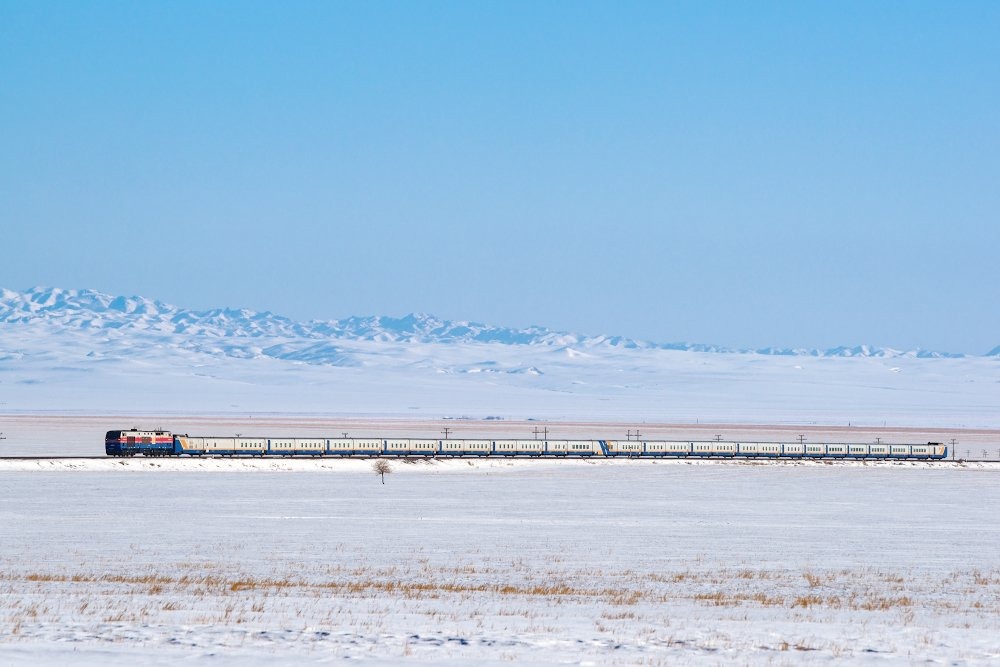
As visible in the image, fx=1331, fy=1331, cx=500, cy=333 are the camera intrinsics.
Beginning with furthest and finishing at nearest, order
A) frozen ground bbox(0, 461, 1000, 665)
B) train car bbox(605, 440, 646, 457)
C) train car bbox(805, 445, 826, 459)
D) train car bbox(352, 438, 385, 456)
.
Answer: train car bbox(805, 445, 826, 459), train car bbox(605, 440, 646, 457), train car bbox(352, 438, 385, 456), frozen ground bbox(0, 461, 1000, 665)

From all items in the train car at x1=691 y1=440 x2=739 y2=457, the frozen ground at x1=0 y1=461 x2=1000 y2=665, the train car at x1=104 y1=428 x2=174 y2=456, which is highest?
the train car at x1=104 y1=428 x2=174 y2=456

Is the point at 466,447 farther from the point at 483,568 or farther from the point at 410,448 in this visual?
the point at 483,568

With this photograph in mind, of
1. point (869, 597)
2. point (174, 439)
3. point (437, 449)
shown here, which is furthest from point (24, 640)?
point (437, 449)

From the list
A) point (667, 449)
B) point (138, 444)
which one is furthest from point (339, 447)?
point (667, 449)

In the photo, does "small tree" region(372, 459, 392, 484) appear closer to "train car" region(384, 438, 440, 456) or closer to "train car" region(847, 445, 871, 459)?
"train car" region(384, 438, 440, 456)

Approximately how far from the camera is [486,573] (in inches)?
1328

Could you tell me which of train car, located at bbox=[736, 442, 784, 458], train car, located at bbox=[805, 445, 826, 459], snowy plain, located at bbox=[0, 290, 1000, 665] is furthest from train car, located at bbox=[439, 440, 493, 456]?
train car, located at bbox=[805, 445, 826, 459]

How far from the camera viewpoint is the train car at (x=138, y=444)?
284 feet

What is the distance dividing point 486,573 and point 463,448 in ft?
212

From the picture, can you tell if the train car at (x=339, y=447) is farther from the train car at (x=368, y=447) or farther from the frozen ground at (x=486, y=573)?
the frozen ground at (x=486, y=573)

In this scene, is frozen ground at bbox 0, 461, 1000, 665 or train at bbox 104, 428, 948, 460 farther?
train at bbox 104, 428, 948, 460

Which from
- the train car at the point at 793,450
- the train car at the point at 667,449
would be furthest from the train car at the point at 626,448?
the train car at the point at 793,450

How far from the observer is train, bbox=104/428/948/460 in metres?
87.9

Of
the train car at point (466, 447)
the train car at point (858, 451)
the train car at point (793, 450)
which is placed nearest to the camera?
the train car at point (466, 447)
